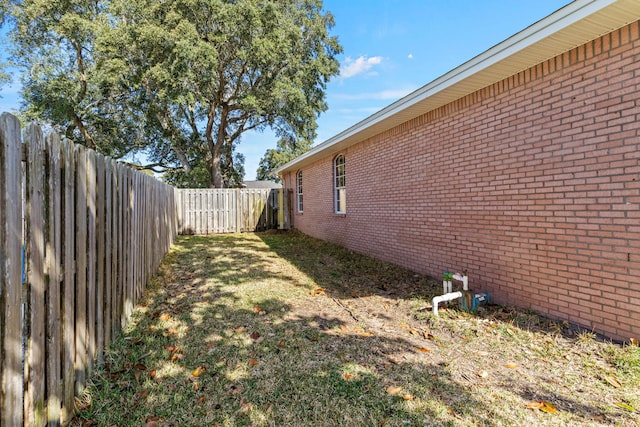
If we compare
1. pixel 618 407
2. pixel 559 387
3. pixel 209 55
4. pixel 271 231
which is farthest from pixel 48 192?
pixel 209 55

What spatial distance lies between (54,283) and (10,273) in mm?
443

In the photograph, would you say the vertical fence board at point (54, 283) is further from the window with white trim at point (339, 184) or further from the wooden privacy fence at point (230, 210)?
the wooden privacy fence at point (230, 210)

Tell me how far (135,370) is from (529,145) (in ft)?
16.9

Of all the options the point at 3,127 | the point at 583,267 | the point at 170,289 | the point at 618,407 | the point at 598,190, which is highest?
the point at 3,127

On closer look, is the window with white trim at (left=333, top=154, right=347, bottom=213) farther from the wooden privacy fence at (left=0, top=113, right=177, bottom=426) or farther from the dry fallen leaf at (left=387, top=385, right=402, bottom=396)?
the wooden privacy fence at (left=0, top=113, right=177, bottom=426)

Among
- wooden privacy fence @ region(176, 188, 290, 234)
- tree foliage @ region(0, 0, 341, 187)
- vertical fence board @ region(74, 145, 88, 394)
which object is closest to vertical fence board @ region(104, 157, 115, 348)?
vertical fence board @ region(74, 145, 88, 394)

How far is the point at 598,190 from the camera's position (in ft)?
11.6

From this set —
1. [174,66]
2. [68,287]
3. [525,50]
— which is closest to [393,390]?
[68,287]

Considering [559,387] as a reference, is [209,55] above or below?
above

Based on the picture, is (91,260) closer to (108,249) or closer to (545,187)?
(108,249)

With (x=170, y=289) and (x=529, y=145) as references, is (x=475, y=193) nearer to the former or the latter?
(x=529, y=145)

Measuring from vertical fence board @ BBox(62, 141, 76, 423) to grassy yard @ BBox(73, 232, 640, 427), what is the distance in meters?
0.22

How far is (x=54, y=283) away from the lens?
6.74 ft

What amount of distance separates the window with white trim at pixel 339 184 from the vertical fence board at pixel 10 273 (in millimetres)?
8462
